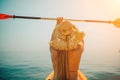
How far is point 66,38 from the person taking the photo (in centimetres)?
189

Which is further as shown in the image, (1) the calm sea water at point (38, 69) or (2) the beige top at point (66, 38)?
(1) the calm sea water at point (38, 69)

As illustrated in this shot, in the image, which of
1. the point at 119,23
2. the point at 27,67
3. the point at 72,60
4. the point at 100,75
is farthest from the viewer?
the point at 27,67

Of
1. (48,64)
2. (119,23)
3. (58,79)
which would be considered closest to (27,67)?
(48,64)

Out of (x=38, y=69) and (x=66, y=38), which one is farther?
(x=38, y=69)

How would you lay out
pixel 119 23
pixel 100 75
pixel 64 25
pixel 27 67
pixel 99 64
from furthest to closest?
pixel 27 67 → pixel 100 75 → pixel 99 64 → pixel 119 23 → pixel 64 25

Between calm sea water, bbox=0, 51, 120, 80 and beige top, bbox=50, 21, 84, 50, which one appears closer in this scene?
beige top, bbox=50, 21, 84, 50

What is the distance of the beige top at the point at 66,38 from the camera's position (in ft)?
6.08

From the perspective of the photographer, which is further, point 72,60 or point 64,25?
point 72,60

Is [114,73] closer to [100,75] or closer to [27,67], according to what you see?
[100,75]

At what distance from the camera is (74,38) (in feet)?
6.22

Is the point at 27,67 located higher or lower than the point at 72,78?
higher

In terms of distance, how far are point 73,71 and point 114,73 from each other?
4889 mm

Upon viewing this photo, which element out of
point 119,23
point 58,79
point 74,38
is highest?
point 119,23

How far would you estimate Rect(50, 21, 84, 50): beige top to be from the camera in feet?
6.08
